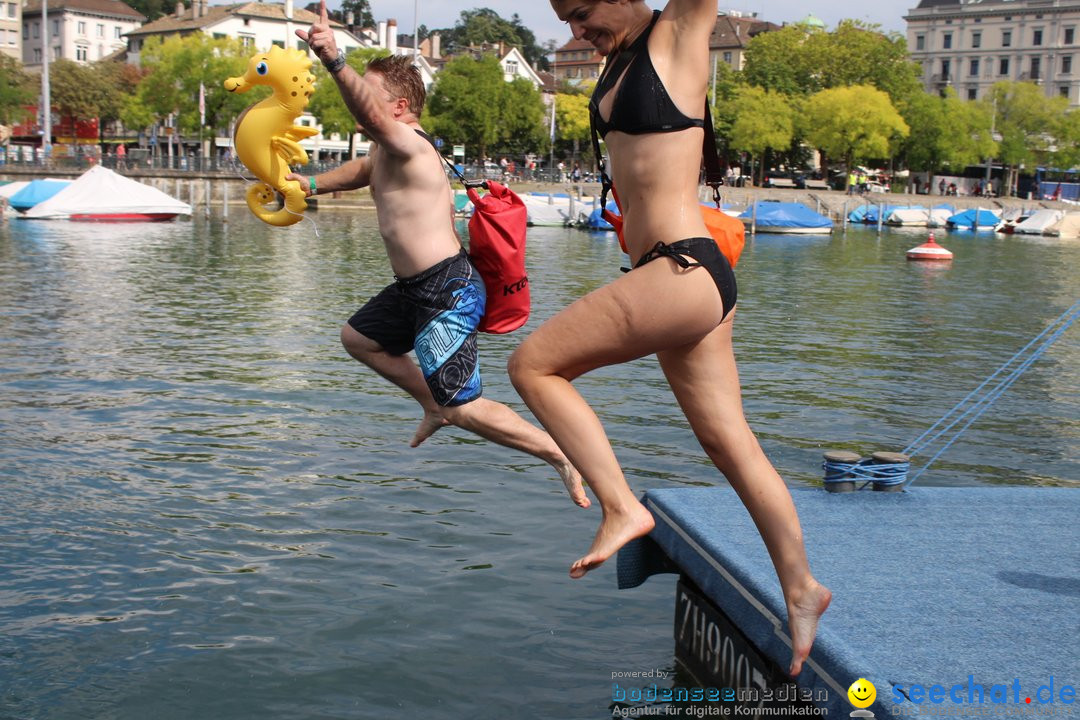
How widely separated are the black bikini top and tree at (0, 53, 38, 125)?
93.3 metres

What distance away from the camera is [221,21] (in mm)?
112250

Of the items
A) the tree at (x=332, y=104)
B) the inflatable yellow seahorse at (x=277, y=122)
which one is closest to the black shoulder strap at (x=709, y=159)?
the inflatable yellow seahorse at (x=277, y=122)

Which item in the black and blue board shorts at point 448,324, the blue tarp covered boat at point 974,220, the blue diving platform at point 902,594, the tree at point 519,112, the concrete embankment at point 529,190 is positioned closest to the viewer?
the blue diving platform at point 902,594

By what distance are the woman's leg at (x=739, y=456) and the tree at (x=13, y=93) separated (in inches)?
3682

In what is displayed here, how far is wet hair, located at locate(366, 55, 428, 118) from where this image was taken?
6570mm

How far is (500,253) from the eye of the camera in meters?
6.74

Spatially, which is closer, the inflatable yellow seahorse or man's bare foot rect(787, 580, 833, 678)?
man's bare foot rect(787, 580, 833, 678)

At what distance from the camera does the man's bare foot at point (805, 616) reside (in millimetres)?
5055

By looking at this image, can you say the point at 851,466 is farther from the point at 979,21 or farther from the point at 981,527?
the point at 979,21

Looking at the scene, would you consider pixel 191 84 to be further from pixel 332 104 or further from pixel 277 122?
pixel 277 122

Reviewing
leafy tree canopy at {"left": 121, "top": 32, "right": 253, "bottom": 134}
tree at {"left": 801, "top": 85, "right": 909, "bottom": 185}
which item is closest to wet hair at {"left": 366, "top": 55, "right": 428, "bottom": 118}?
leafy tree canopy at {"left": 121, "top": 32, "right": 253, "bottom": 134}

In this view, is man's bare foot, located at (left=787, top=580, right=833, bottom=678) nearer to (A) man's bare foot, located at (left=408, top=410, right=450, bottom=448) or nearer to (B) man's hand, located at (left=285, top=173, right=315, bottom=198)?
(A) man's bare foot, located at (left=408, top=410, right=450, bottom=448)

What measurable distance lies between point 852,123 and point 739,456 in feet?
324

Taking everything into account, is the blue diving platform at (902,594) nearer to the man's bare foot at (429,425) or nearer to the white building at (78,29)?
the man's bare foot at (429,425)
